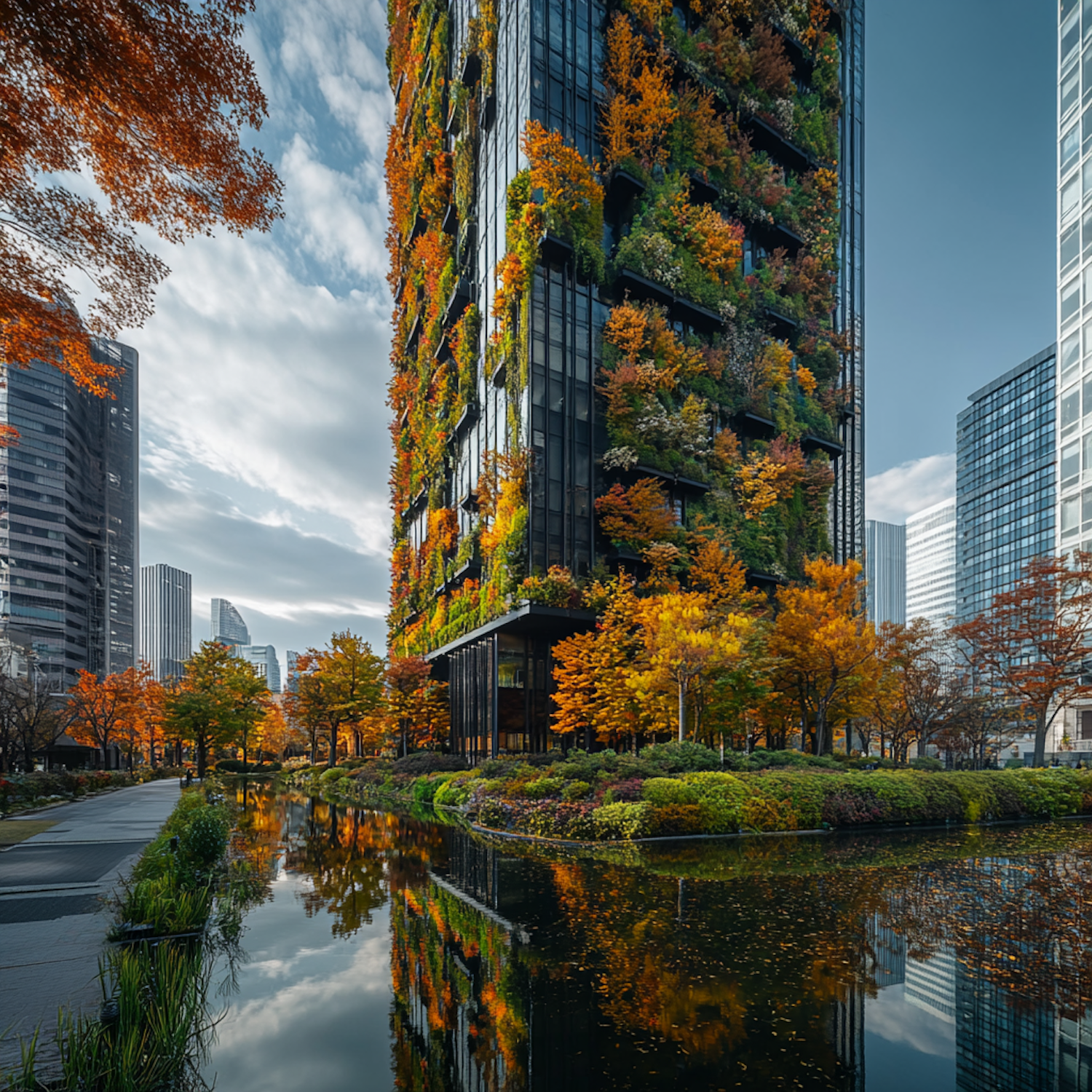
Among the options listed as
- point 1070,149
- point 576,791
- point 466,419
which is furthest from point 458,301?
point 1070,149

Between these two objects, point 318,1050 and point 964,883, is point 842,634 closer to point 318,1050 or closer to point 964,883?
point 964,883

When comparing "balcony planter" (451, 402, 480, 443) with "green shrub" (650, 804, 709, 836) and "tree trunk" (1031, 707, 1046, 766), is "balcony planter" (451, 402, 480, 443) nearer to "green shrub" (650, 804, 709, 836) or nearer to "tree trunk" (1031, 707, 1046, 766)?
"green shrub" (650, 804, 709, 836)

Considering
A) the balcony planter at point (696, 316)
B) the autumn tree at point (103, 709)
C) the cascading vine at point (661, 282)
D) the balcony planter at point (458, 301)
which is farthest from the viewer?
the autumn tree at point (103, 709)

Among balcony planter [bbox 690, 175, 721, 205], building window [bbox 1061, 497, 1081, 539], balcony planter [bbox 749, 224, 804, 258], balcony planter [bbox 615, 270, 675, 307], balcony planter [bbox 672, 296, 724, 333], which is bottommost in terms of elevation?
building window [bbox 1061, 497, 1081, 539]

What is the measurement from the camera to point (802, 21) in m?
48.0

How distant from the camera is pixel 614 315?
36.7 metres

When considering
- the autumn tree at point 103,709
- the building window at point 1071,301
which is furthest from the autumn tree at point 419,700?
the building window at point 1071,301

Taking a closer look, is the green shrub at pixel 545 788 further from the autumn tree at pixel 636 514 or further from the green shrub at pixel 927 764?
the green shrub at pixel 927 764

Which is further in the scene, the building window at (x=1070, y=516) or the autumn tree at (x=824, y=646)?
the building window at (x=1070, y=516)

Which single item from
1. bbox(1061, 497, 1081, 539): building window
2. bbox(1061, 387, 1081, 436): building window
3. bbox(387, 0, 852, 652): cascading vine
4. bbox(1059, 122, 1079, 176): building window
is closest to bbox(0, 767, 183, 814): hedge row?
bbox(387, 0, 852, 652): cascading vine

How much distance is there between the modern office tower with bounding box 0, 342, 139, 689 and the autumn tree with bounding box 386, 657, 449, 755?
7592cm

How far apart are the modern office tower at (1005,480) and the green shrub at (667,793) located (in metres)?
118

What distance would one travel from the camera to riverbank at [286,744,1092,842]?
60.0 ft

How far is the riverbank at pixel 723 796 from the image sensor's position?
18.3 meters
